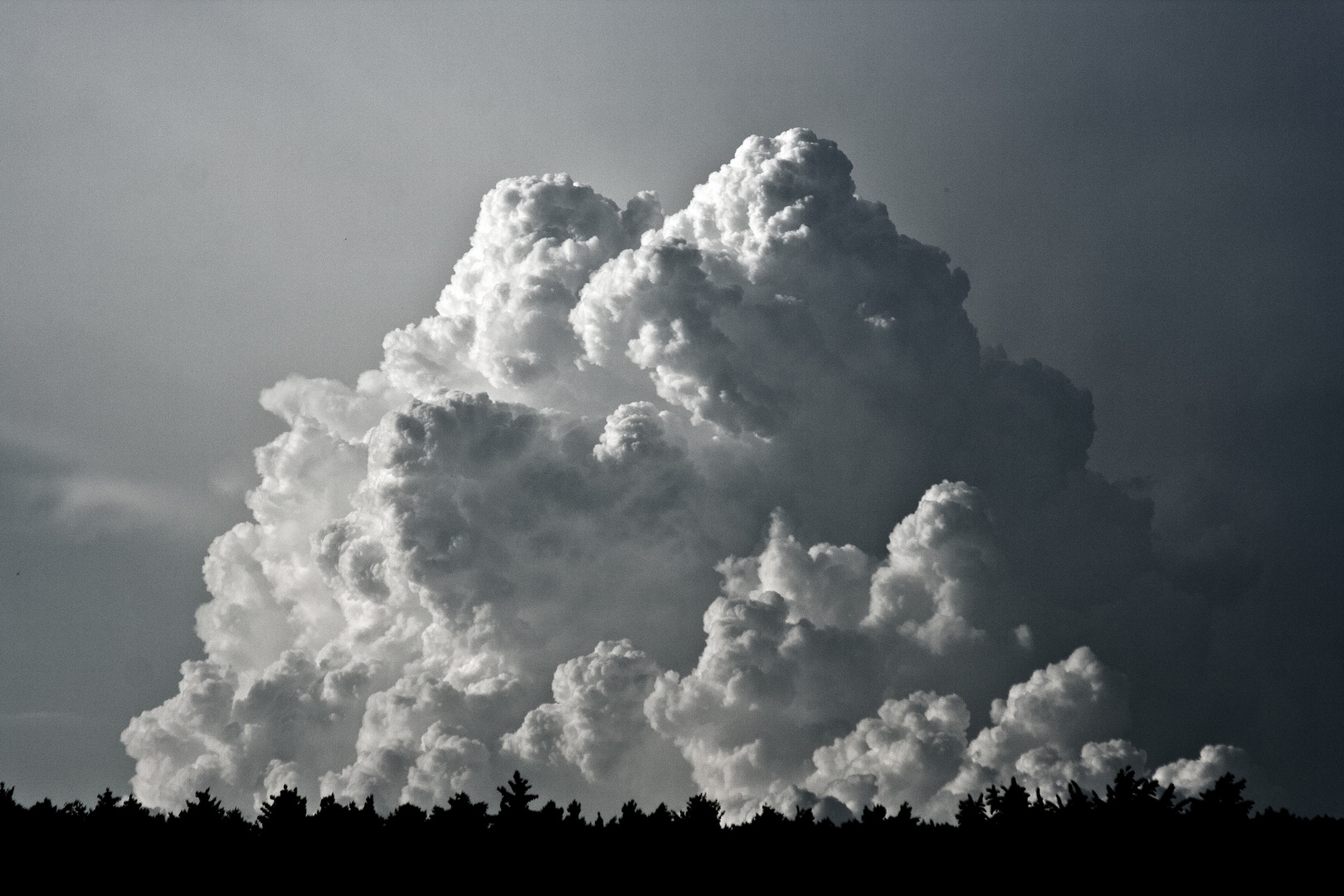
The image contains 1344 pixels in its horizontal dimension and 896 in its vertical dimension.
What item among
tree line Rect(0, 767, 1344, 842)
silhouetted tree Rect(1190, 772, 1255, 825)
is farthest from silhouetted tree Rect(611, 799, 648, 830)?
silhouetted tree Rect(1190, 772, 1255, 825)

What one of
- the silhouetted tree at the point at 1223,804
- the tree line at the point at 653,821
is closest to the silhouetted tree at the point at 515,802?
the tree line at the point at 653,821

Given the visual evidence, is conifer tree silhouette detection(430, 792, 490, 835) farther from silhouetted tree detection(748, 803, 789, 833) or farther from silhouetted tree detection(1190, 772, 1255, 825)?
silhouetted tree detection(1190, 772, 1255, 825)

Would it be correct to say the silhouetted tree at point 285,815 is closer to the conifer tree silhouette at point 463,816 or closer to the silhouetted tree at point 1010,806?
the conifer tree silhouette at point 463,816

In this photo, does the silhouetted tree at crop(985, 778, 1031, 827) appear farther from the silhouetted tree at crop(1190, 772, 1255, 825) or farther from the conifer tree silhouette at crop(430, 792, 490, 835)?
the conifer tree silhouette at crop(430, 792, 490, 835)

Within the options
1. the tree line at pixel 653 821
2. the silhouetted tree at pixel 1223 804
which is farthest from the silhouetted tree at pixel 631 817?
the silhouetted tree at pixel 1223 804

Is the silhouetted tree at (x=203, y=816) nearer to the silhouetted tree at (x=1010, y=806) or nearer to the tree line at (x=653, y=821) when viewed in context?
the tree line at (x=653, y=821)

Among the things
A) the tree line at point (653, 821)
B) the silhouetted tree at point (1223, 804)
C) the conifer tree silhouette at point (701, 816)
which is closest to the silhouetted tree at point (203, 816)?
the tree line at point (653, 821)

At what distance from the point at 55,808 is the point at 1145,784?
1918 inches

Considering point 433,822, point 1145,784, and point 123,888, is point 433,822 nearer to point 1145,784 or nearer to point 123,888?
point 123,888

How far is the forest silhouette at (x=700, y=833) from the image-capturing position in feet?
168

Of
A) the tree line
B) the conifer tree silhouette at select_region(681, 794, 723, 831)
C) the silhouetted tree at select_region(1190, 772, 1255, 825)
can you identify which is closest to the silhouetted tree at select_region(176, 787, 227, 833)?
the tree line

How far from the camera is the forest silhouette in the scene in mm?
51125

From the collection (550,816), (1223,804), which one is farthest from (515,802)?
(1223,804)

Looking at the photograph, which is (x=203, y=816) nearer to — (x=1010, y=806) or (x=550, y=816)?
(x=550, y=816)
